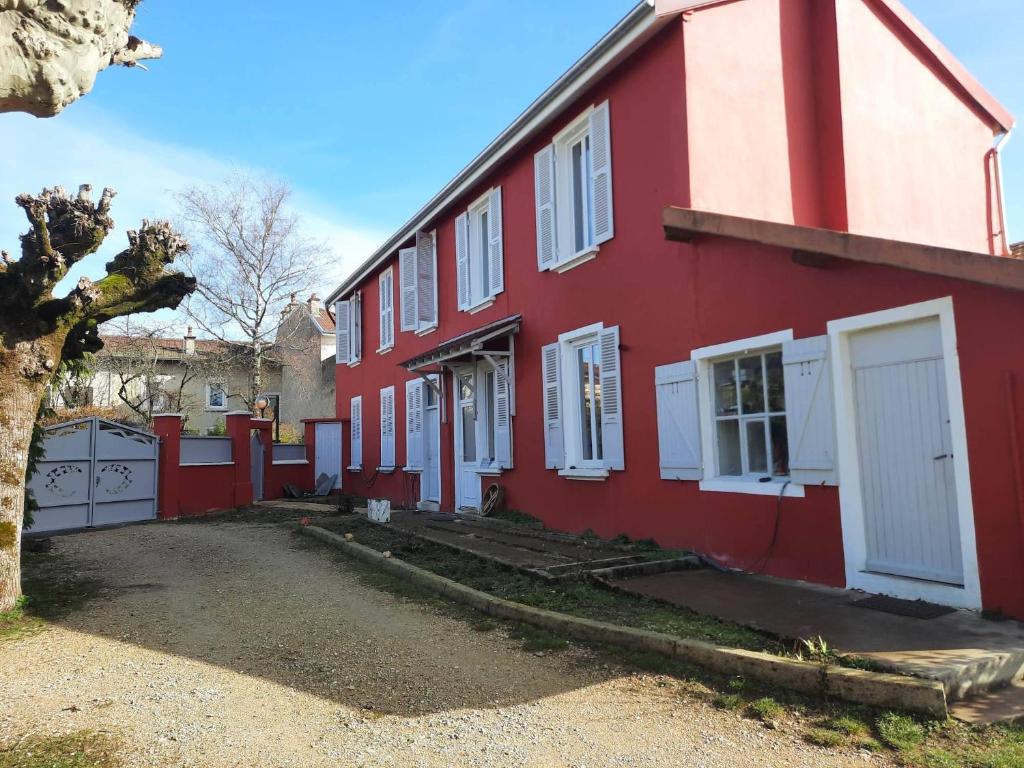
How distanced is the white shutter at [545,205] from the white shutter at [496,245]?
4.29 ft

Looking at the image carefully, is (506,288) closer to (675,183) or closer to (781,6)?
(675,183)

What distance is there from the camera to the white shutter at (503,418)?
11742mm

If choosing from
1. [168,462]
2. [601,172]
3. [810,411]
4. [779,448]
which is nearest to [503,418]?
[601,172]

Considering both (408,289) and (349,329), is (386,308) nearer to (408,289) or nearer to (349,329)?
(408,289)

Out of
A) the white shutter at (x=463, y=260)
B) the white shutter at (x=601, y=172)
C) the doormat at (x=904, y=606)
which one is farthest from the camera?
the white shutter at (x=463, y=260)

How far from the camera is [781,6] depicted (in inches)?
361

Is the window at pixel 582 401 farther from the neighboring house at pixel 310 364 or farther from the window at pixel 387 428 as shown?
the neighboring house at pixel 310 364

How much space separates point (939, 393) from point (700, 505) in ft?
9.28

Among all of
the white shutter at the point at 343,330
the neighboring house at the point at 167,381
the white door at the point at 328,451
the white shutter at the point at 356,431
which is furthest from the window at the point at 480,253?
the neighboring house at the point at 167,381

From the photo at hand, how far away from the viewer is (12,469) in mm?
6824

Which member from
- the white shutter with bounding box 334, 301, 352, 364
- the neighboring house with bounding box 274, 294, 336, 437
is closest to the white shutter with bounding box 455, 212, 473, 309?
the white shutter with bounding box 334, 301, 352, 364

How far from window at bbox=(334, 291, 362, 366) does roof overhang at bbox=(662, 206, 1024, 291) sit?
1326 centimetres

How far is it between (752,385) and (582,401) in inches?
123

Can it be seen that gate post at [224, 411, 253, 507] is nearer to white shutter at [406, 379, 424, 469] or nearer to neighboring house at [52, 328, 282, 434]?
white shutter at [406, 379, 424, 469]
